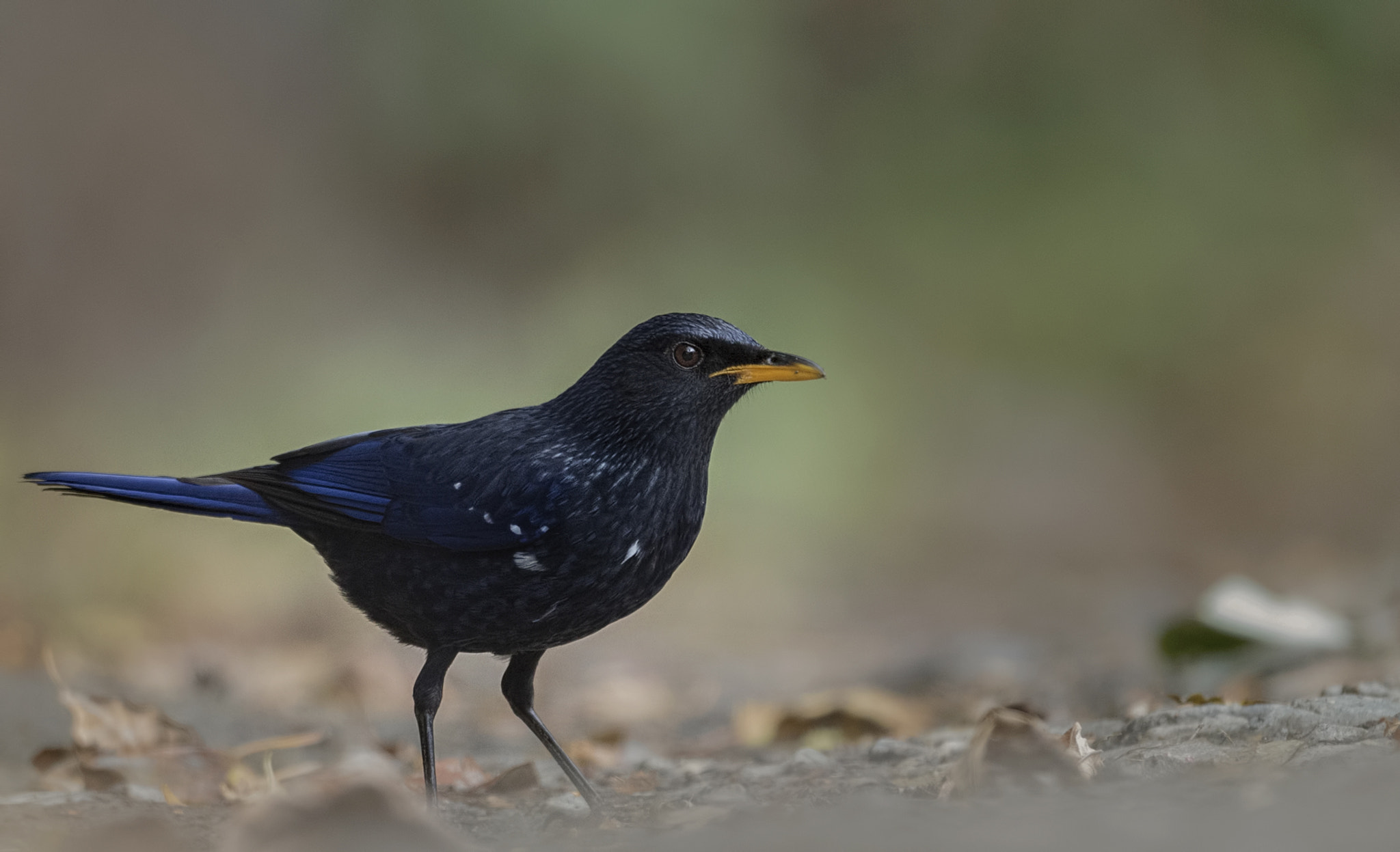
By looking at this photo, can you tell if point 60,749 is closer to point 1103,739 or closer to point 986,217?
point 1103,739

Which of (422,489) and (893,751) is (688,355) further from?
(893,751)

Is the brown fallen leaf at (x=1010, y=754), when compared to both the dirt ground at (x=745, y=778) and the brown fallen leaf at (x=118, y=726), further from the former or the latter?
the brown fallen leaf at (x=118, y=726)

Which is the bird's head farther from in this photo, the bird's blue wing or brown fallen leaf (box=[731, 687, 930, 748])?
brown fallen leaf (box=[731, 687, 930, 748])

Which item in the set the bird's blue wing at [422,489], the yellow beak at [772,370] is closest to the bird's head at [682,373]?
the yellow beak at [772,370]

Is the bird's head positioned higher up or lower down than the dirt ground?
higher up

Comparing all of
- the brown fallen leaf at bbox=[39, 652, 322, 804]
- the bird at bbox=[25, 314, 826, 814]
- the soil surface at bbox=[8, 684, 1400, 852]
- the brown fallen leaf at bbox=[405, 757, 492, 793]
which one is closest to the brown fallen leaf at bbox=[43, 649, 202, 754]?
the brown fallen leaf at bbox=[39, 652, 322, 804]

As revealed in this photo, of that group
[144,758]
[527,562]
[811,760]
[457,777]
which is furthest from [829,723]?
[144,758]

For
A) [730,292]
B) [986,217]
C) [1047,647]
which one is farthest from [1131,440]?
[1047,647]
